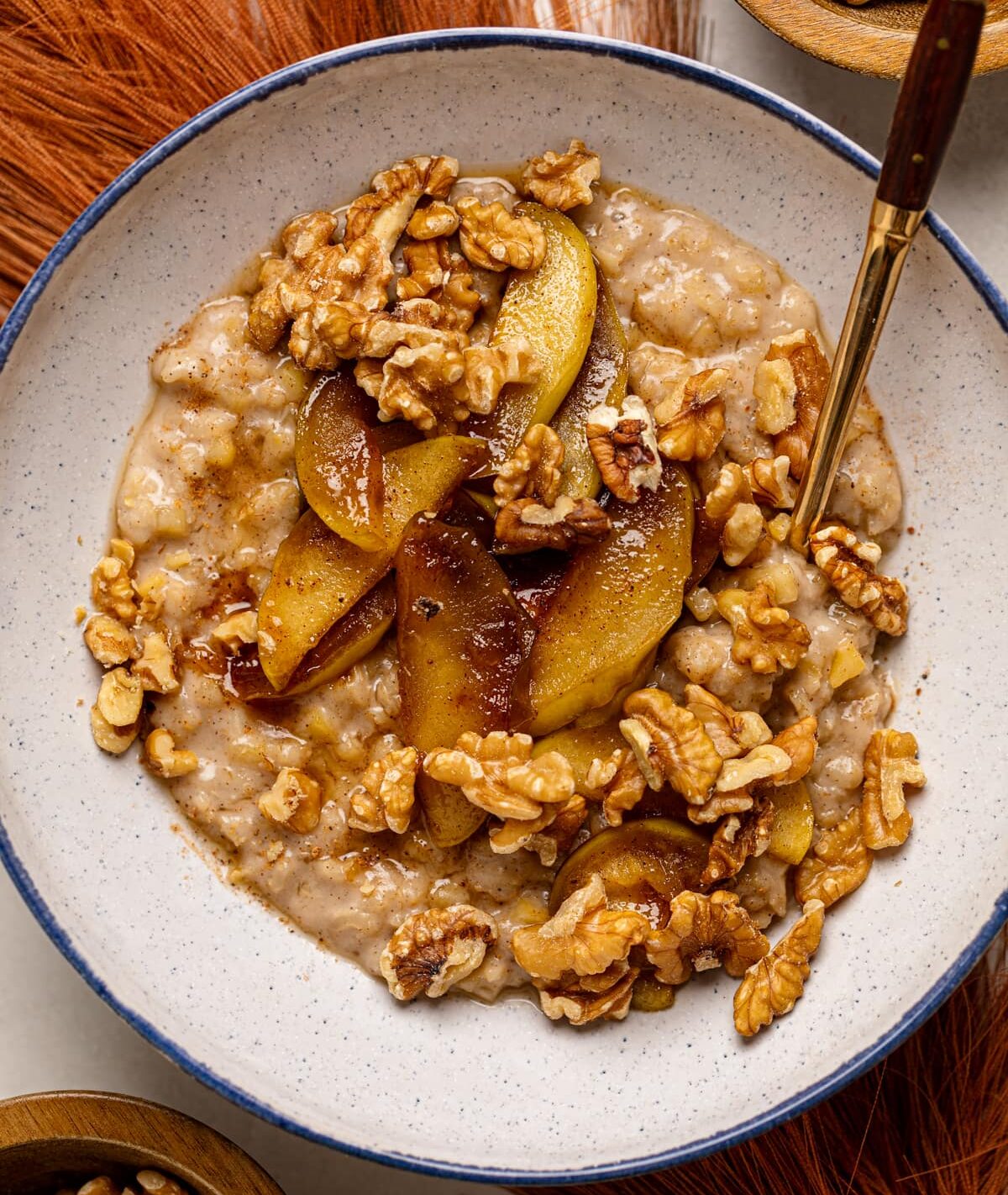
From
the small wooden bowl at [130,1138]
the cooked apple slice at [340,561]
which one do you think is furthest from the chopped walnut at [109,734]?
the small wooden bowl at [130,1138]

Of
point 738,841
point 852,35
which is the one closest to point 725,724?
point 738,841

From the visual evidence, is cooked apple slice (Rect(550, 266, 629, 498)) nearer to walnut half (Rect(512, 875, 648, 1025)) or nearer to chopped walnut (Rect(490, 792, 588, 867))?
chopped walnut (Rect(490, 792, 588, 867))

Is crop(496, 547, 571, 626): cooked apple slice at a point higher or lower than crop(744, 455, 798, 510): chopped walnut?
lower

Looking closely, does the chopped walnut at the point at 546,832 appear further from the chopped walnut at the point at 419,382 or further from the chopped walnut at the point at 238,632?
the chopped walnut at the point at 419,382

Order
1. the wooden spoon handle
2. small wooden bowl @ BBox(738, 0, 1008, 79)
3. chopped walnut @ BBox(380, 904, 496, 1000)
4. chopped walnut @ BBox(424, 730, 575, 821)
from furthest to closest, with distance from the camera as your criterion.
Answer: small wooden bowl @ BBox(738, 0, 1008, 79) < chopped walnut @ BBox(380, 904, 496, 1000) < chopped walnut @ BBox(424, 730, 575, 821) < the wooden spoon handle

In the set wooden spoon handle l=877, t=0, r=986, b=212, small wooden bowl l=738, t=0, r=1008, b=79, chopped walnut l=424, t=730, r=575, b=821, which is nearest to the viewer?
wooden spoon handle l=877, t=0, r=986, b=212

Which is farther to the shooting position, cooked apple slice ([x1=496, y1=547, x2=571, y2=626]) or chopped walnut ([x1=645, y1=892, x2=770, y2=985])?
cooked apple slice ([x1=496, y1=547, x2=571, y2=626])

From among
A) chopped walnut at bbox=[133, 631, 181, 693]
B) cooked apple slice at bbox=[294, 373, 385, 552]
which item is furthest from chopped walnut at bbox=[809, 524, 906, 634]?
A: chopped walnut at bbox=[133, 631, 181, 693]
